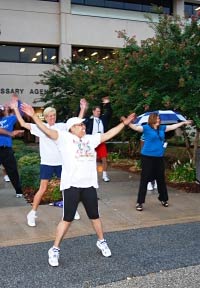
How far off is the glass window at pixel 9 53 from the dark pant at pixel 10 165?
17.9 m

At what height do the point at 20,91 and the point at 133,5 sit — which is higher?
the point at 133,5

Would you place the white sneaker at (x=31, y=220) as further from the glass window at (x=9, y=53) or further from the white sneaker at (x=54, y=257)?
the glass window at (x=9, y=53)

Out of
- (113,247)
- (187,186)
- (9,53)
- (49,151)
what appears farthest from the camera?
(9,53)

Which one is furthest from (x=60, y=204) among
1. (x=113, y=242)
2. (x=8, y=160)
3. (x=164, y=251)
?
(x=164, y=251)

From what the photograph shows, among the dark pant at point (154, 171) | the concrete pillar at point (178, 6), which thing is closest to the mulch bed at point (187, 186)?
the dark pant at point (154, 171)

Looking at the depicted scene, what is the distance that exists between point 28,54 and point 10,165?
1871 cm

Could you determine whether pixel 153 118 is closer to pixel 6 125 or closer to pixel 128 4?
pixel 6 125

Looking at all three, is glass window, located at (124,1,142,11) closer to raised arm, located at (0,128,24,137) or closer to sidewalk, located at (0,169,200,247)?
sidewalk, located at (0,169,200,247)

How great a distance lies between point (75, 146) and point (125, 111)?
5359 millimetres

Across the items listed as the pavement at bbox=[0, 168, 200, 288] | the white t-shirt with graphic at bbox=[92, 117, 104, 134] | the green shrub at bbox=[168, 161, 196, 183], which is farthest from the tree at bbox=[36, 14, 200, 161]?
the pavement at bbox=[0, 168, 200, 288]

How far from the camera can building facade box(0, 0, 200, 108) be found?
959 inches

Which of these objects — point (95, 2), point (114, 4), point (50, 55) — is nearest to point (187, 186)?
point (50, 55)

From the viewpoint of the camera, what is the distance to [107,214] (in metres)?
6.77

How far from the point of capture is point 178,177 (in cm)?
957
